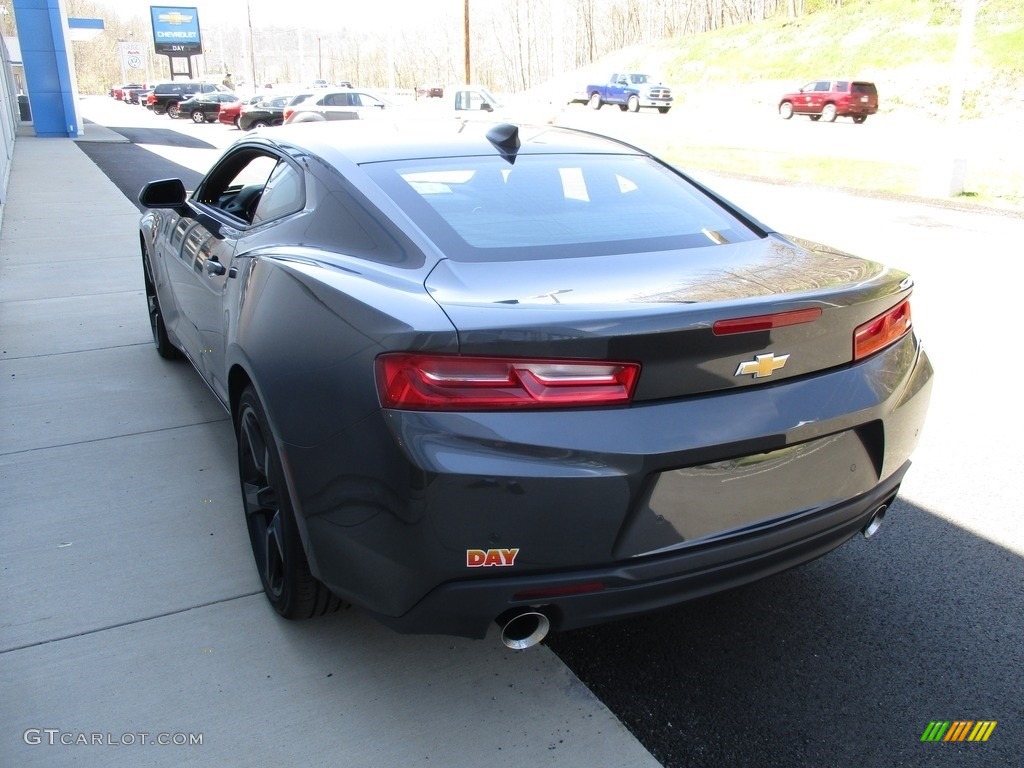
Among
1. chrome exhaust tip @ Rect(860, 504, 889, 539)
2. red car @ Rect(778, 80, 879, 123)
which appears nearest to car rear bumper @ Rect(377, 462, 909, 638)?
chrome exhaust tip @ Rect(860, 504, 889, 539)

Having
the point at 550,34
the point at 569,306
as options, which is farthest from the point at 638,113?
the point at 550,34

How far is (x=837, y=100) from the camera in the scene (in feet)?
106

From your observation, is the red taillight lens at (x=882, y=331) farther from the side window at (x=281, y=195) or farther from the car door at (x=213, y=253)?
the car door at (x=213, y=253)

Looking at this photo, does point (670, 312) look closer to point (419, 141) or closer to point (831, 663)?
point (831, 663)

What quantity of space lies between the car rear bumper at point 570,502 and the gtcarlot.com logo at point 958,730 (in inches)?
24.0

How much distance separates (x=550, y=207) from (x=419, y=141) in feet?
2.17

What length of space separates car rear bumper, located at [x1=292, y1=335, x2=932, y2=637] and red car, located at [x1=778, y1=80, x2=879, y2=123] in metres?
33.8

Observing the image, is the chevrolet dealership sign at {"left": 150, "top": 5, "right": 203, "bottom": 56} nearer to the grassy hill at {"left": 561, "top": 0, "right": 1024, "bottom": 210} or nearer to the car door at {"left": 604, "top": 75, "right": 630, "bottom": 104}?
the grassy hill at {"left": 561, "top": 0, "right": 1024, "bottom": 210}

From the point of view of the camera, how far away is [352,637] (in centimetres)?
276

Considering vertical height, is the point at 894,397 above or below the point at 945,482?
above

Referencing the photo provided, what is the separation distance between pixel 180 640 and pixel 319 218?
1.43 meters

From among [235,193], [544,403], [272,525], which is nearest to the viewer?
[544,403]

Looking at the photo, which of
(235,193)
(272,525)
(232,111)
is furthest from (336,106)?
(272,525)

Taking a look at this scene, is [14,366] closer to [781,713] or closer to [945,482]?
[781,713]
